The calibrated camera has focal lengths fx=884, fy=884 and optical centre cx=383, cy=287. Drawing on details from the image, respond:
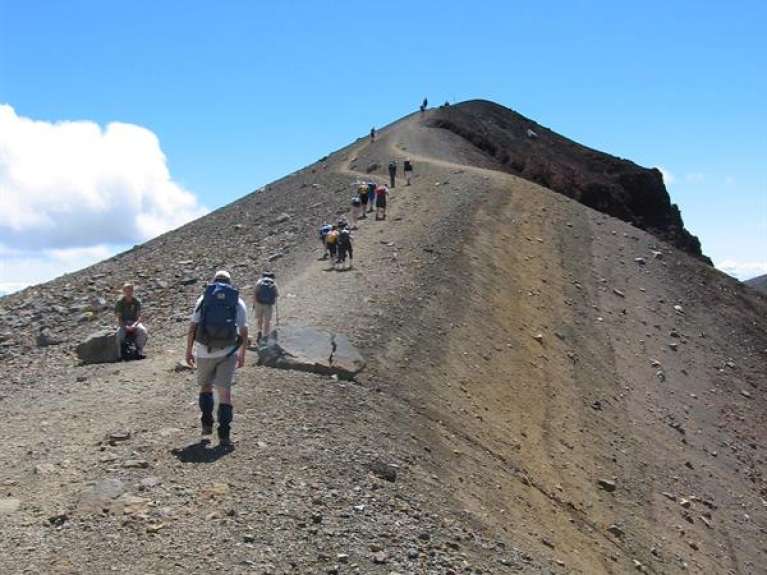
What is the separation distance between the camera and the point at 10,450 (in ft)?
35.3

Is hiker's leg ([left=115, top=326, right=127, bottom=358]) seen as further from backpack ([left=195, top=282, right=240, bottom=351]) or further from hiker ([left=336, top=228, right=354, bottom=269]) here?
hiker ([left=336, top=228, right=354, bottom=269])

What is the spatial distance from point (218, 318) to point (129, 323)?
6269 mm

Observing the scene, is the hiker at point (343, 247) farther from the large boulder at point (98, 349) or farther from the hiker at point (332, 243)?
the large boulder at point (98, 349)

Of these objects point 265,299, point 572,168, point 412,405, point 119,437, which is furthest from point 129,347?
point 572,168

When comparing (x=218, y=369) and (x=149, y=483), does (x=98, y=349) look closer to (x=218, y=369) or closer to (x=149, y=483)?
(x=218, y=369)

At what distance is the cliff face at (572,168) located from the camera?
49128 mm

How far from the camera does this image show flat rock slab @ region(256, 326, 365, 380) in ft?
44.6

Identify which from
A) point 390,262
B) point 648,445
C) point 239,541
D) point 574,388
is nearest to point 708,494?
point 648,445

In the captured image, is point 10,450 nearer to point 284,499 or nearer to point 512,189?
point 284,499

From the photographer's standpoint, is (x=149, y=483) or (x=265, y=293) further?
(x=265, y=293)

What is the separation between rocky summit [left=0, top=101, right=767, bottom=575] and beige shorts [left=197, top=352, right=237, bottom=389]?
29.2 inches

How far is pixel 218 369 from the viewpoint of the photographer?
10.2 m

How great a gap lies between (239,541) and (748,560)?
43.3ft

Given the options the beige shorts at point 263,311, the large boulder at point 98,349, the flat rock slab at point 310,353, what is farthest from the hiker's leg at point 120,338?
the flat rock slab at point 310,353
